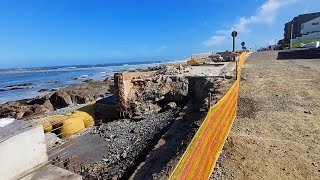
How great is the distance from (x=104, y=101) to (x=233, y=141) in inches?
387

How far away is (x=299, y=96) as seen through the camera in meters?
9.64

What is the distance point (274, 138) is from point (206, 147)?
2611 millimetres

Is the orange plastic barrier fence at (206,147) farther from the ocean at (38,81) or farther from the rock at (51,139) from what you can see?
the ocean at (38,81)

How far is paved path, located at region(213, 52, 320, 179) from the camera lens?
15.6ft

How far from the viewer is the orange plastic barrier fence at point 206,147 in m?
3.32

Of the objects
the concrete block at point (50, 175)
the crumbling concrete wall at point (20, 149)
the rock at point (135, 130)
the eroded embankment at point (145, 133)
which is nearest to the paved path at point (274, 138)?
the eroded embankment at point (145, 133)

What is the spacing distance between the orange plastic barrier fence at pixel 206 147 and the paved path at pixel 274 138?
34 cm

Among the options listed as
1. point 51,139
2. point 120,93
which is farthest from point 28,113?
point 120,93

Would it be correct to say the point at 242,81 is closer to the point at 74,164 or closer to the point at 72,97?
the point at 74,164

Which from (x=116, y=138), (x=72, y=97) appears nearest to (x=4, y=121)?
(x=116, y=138)

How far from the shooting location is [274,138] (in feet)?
19.8

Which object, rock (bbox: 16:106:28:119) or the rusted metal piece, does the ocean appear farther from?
the rusted metal piece

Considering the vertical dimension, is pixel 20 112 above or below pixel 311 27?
below

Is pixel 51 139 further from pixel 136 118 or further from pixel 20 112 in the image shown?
pixel 20 112
